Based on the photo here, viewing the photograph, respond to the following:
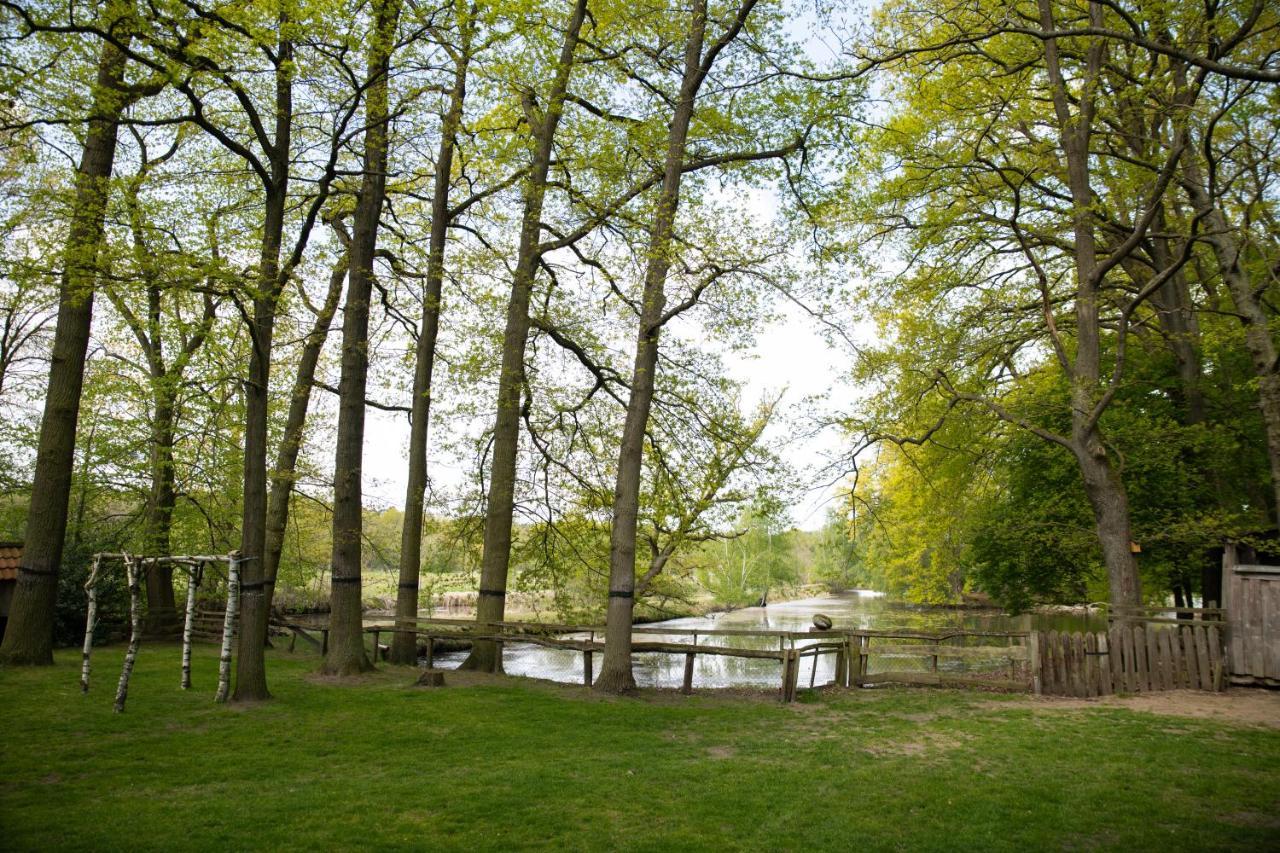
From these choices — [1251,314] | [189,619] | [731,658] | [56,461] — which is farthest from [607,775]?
[731,658]

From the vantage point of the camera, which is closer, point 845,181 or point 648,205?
point 845,181

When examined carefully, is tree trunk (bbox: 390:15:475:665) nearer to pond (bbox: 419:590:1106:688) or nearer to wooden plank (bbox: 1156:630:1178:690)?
pond (bbox: 419:590:1106:688)

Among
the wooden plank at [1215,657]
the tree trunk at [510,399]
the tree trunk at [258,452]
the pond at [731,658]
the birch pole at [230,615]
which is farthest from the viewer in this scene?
the pond at [731,658]

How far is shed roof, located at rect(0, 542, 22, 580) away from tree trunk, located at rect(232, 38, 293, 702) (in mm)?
6756

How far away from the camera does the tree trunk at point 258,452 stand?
9031 millimetres

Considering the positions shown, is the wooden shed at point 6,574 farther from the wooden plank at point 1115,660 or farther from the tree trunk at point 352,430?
the wooden plank at point 1115,660

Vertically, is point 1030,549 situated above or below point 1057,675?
above

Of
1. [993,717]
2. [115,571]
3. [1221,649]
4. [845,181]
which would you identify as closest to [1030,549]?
[1221,649]

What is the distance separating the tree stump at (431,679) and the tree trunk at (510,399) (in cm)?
159

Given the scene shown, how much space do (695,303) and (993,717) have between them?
7.00m

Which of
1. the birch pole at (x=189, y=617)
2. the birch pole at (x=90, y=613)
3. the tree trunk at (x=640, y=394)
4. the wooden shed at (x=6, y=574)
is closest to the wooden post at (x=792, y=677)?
the tree trunk at (x=640, y=394)

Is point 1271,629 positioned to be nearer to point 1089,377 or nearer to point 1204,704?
point 1204,704

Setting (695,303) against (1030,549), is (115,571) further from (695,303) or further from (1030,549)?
(1030,549)

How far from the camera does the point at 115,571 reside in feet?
52.0
